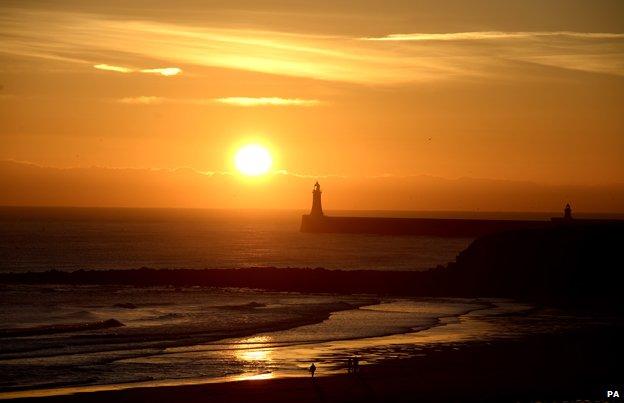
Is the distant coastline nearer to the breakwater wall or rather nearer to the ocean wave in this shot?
the ocean wave

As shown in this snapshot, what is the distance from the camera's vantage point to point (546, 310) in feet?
134

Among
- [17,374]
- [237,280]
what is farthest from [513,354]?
[237,280]

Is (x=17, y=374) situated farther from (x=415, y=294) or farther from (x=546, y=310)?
(x=415, y=294)

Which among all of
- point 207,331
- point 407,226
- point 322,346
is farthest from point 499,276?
point 407,226

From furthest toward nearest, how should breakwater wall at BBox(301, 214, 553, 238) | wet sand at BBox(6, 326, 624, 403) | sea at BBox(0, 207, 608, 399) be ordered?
breakwater wall at BBox(301, 214, 553, 238)
sea at BBox(0, 207, 608, 399)
wet sand at BBox(6, 326, 624, 403)

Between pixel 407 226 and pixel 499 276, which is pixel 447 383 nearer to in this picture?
pixel 499 276

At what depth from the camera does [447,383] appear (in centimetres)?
2205

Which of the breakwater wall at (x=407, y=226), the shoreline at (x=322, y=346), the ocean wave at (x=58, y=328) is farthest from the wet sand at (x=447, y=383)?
the breakwater wall at (x=407, y=226)

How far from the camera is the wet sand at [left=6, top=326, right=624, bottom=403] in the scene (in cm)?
2027

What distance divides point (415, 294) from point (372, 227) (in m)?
112

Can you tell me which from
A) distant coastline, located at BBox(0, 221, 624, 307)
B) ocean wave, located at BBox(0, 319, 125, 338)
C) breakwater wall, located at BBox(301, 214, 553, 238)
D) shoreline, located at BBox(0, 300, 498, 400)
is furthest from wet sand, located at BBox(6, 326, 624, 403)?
breakwater wall, located at BBox(301, 214, 553, 238)

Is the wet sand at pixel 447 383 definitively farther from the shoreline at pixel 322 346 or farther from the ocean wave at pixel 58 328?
the ocean wave at pixel 58 328

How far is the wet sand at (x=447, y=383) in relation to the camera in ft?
66.5

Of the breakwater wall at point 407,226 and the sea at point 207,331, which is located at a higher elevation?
the breakwater wall at point 407,226
